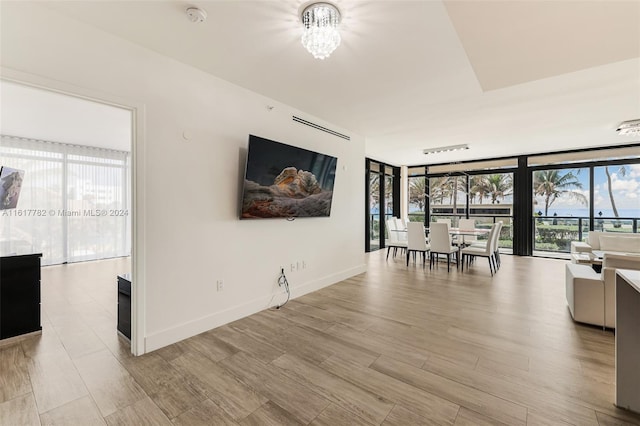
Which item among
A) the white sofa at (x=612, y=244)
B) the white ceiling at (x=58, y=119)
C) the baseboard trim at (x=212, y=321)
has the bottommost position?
the baseboard trim at (x=212, y=321)

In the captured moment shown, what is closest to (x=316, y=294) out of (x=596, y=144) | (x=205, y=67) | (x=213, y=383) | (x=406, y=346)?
(x=406, y=346)

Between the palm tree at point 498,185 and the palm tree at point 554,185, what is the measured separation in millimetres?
564

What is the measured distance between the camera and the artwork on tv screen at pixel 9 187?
4277mm

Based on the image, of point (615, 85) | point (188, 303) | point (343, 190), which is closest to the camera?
point (188, 303)

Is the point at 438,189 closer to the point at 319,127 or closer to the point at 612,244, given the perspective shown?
the point at 612,244

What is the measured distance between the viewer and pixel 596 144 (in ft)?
20.0

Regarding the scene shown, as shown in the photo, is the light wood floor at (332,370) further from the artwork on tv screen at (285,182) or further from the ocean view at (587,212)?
the ocean view at (587,212)

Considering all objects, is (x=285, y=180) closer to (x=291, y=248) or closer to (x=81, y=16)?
(x=291, y=248)

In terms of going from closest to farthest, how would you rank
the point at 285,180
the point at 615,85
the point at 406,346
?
the point at 406,346, the point at 615,85, the point at 285,180

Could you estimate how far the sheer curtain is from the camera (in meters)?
5.31

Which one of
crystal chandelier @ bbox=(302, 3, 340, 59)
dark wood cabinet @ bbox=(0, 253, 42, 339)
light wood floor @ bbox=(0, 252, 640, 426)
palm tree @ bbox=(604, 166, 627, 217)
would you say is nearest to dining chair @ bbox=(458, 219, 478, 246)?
palm tree @ bbox=(604, 166, 627, 217)

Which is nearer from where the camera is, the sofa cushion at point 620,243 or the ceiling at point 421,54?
the ceiling at point 421,54

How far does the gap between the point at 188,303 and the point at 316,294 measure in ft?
6.01

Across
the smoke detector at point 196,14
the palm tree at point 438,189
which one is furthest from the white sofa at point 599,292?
the palm tree at point 438,189
